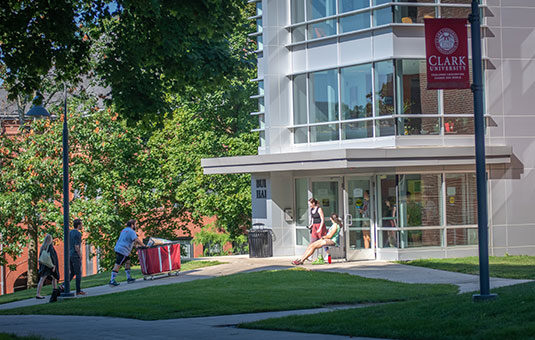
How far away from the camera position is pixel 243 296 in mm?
15875

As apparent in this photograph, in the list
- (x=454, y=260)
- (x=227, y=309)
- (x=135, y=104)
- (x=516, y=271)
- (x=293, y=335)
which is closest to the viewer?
(x=293, y=335)

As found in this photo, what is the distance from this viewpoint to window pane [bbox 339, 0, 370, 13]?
24656mm

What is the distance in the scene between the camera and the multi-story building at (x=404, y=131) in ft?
78.4

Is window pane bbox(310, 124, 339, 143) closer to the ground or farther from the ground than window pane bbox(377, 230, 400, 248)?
farther from the ground

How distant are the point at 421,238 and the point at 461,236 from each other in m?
1.36

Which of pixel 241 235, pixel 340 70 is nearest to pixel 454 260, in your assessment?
pixel 340 70

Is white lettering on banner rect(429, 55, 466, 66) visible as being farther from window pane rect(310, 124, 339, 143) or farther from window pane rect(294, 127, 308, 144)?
window pane rect(294, 127, 308, 144)

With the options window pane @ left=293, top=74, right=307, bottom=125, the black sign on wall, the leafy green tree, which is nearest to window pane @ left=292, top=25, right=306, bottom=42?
window pane @ left=293, top=74, right=307, bottom=125

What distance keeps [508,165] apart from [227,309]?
44.0 ft

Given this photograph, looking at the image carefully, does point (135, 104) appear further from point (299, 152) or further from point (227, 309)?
point (299, 152)

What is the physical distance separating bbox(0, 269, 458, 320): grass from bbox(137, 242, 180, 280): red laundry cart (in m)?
2.78

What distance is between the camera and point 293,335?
34.2ft

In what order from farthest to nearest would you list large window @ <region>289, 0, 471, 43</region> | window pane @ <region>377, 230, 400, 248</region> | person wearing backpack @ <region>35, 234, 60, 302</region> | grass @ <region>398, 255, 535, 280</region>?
large window @ <region>289, 0, 471, 43</region>, window pane @ <region>377, 230, 400, 248</region>, person wearing backpack @ <region>35, 234, 60, 302</region>, grass @ <region>398, 255, 535, 280</region>

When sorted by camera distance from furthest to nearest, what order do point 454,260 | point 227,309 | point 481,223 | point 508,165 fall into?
1. point 508,165
2. point 454,260
3. point 227,309
4. point 481,223
